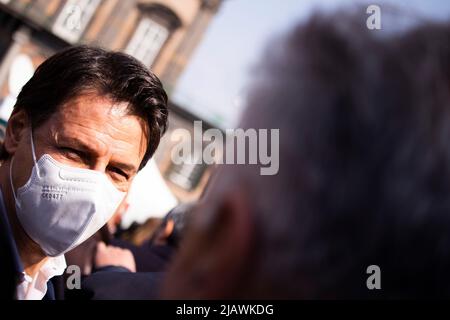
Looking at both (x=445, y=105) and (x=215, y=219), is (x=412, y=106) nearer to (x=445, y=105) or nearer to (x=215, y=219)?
(x=445, y=105)

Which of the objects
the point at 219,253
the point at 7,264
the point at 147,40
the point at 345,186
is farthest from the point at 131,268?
the point at 147,40

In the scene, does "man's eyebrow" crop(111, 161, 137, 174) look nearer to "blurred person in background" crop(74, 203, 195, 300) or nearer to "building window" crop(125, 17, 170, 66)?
"blurred person in background" crop(74, 203, 195, 300)

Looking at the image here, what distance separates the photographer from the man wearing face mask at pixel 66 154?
167 cm

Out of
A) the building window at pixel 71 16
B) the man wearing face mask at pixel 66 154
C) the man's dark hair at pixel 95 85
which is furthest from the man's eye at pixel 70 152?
the building window at pixel 71 16

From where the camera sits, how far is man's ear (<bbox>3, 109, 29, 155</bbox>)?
71.2 inches

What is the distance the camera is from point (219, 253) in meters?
0.70

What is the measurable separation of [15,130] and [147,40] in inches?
729

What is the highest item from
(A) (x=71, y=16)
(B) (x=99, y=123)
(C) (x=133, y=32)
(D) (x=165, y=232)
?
Answer: (C) (x=133, y=32)

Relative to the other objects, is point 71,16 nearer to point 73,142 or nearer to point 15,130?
point 15,130

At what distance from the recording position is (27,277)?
1607 mm

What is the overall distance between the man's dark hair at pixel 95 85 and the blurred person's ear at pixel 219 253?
3.98 ft

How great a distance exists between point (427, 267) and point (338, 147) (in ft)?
0.72

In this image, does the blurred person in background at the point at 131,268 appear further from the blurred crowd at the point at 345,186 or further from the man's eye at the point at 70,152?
the man's eye at the point at 70,152
